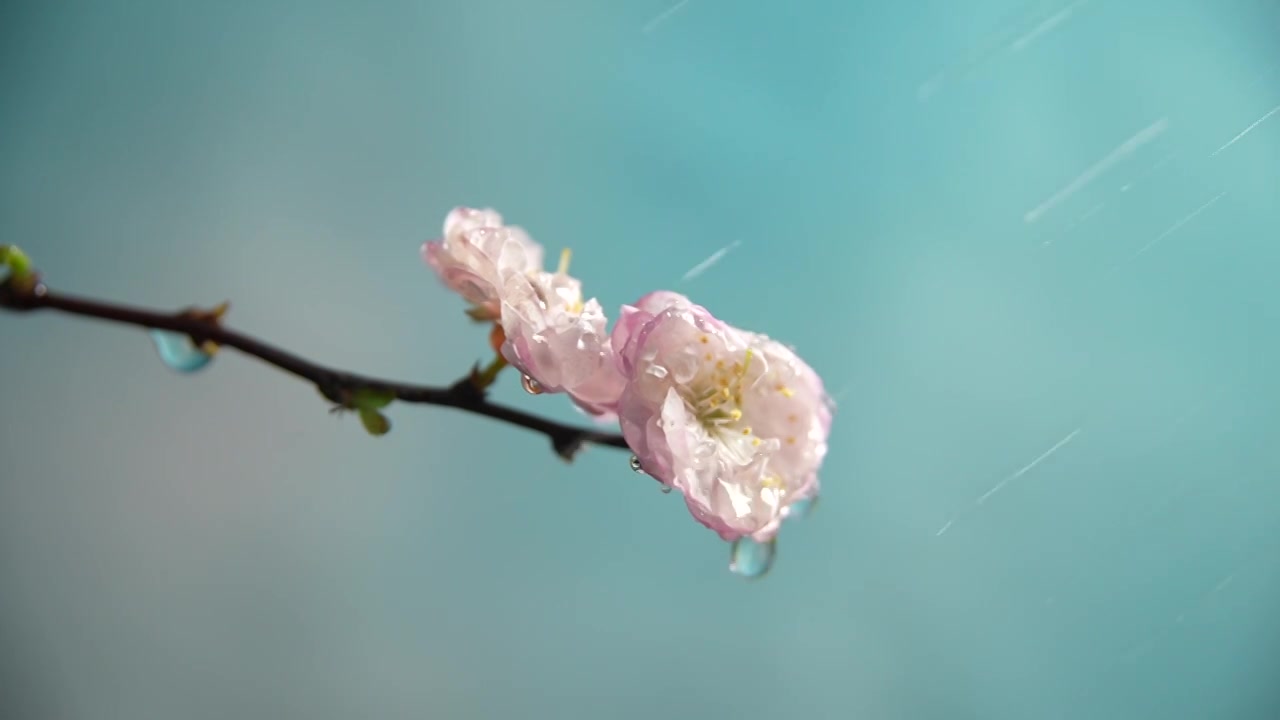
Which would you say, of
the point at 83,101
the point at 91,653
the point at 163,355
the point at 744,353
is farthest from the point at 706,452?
the point at 83,101

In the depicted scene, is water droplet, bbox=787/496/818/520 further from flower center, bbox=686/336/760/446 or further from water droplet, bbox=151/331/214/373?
water droplet, bbox=151/331/214/373

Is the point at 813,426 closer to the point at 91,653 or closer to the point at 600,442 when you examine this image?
the point at 600,442

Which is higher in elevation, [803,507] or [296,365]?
[296,365]

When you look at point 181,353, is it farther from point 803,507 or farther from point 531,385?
point 803,507

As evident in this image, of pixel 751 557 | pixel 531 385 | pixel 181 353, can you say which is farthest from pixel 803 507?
pixel 181 353
